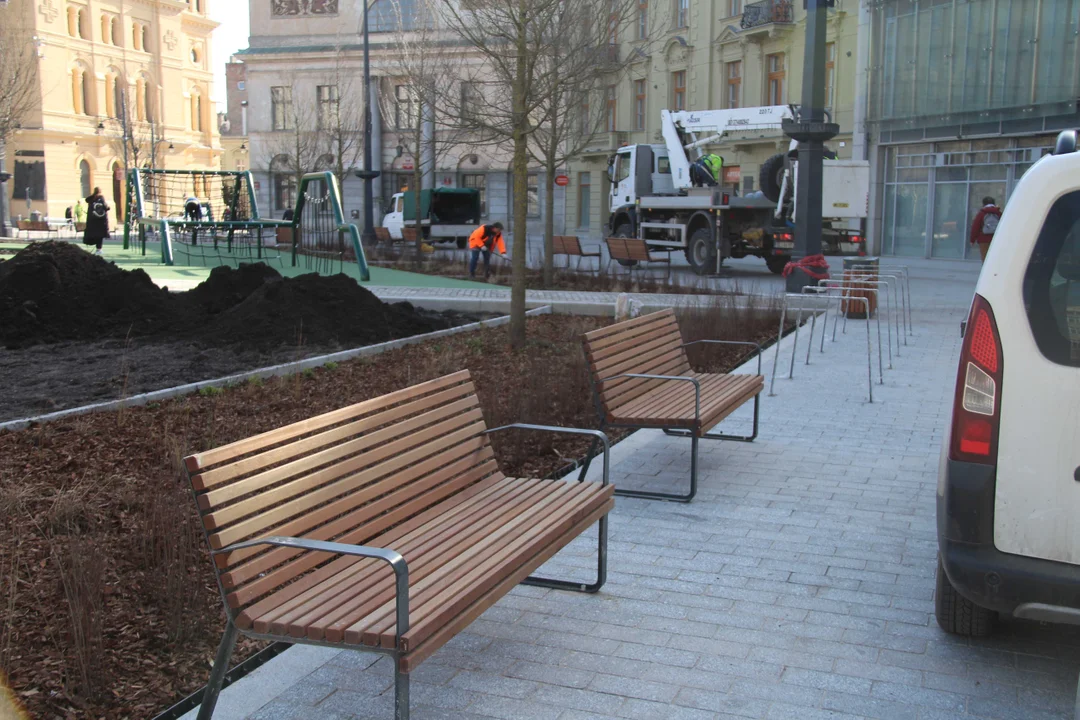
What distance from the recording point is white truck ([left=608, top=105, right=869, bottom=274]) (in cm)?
2258

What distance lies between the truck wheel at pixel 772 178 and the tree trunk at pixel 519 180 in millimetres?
13572

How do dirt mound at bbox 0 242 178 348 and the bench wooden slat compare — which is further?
dirt mound at bbox 0 242 178 348

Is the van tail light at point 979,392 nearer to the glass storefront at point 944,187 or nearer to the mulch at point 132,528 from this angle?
the mulch at point 132,528

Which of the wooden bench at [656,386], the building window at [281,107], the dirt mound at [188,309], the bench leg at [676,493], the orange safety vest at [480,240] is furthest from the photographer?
the building window at [281,107]

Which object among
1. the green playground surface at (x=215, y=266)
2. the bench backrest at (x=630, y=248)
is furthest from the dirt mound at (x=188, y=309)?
the bench backrest at (x=630, y=248)

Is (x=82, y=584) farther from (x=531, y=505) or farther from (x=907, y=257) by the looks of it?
(x=907, y=257)

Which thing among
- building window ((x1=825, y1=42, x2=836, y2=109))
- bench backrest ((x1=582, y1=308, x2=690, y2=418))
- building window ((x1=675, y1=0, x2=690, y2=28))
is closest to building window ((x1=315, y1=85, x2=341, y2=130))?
building window ((x1=675, y1=0, x2=690, y2=28))

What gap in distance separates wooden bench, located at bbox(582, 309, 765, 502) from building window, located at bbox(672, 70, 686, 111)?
39.2 m

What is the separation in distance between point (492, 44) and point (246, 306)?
4155 mm

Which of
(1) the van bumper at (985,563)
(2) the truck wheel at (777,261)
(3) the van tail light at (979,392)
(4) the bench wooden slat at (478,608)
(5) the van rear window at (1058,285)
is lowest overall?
(4) the bench wooden slat at (478,608)

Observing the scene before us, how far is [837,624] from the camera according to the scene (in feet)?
14.1

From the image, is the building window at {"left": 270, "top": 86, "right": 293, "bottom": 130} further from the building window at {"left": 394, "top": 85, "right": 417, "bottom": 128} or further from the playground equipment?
the playground equipment

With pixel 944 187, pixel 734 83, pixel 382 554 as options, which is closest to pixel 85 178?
pixel 734 83

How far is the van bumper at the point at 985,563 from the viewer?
3523mm
